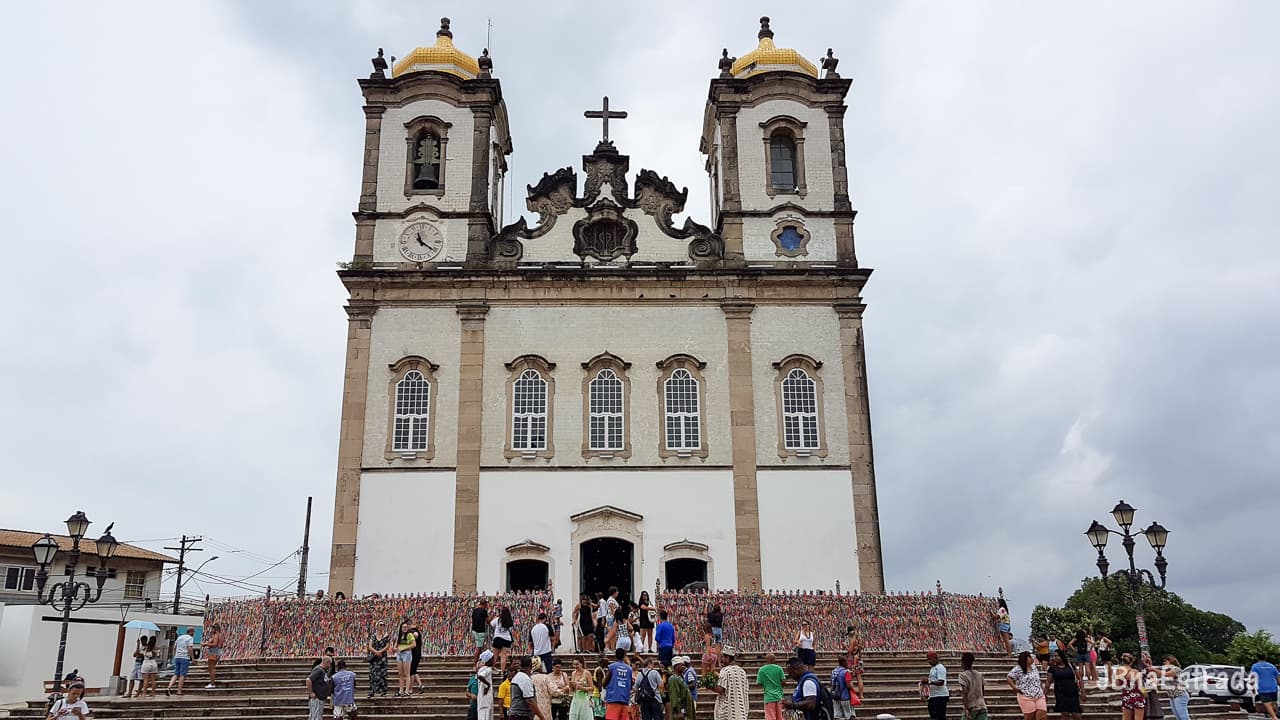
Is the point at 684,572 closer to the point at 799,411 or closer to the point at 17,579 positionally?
the point at 799,411

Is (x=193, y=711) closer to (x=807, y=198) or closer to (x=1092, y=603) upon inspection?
(x=807, y=198)

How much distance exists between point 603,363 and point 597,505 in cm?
Result: 365

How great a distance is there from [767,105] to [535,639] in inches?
705

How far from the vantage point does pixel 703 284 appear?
2638 centimetres

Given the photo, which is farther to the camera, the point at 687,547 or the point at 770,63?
the point at 770,63

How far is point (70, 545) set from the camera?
4722 cm

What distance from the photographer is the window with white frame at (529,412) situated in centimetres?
2503

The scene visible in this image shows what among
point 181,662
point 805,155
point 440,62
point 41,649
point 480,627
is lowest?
point 181,662

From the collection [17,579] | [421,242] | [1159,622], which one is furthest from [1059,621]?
[17,579]

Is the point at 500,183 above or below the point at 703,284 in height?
above

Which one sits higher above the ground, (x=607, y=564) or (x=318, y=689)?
(x=607, y=564)

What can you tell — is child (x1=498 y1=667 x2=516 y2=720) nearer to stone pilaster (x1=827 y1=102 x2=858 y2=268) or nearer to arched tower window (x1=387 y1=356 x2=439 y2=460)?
arched tower window (x1=387 y1=356 x2=439 y2=460)

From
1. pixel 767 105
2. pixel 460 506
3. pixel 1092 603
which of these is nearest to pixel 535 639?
pixel 460 506

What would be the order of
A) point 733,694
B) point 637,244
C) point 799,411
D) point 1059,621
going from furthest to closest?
point 1059,621
point 637,244
point 799,411
point 733,694
